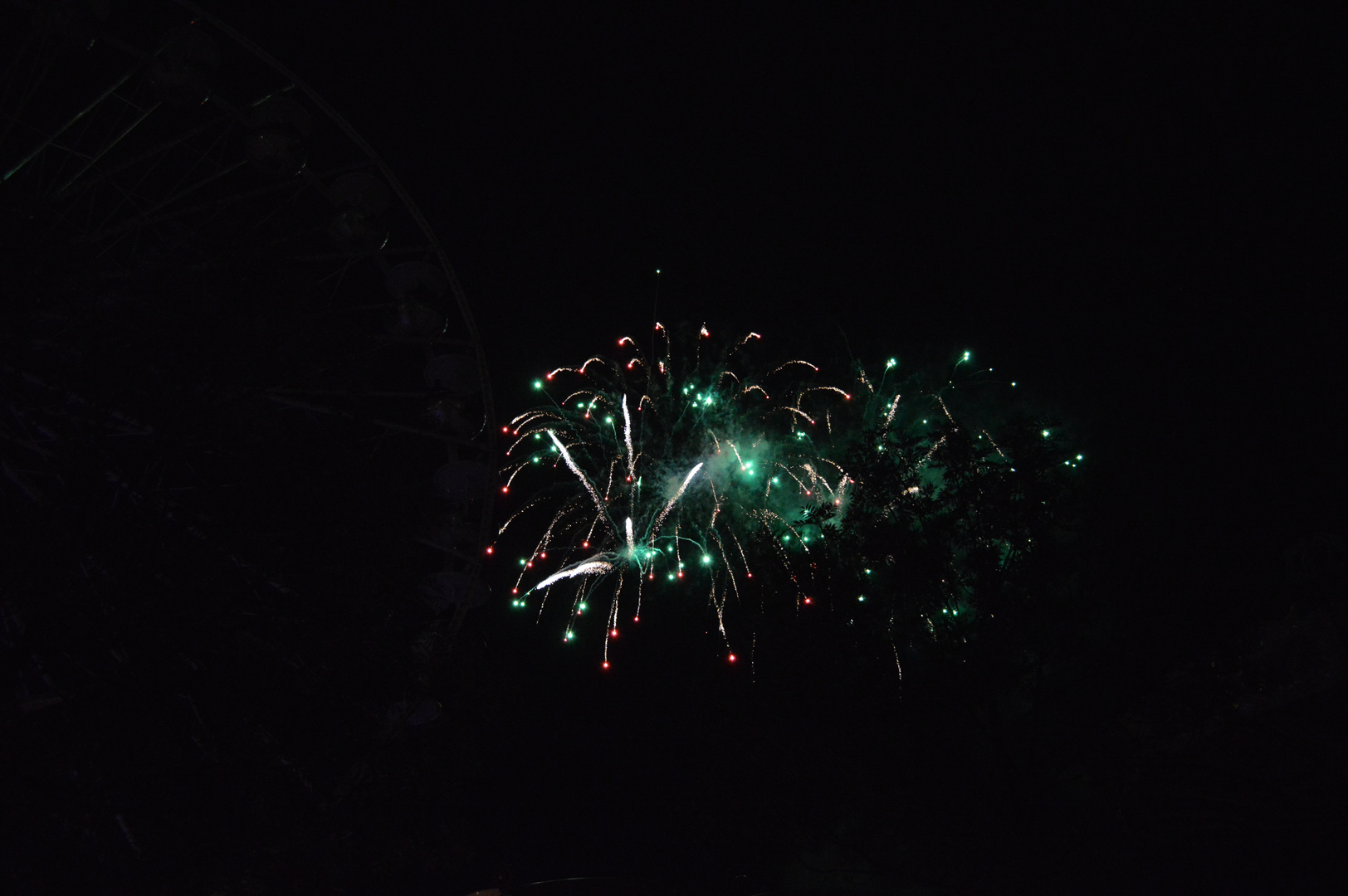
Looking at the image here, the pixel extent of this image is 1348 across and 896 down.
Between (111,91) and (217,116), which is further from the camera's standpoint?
(217,116)

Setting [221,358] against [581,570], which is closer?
[221,358]

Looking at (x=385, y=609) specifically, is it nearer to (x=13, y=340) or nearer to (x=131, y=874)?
(x=131, y=874)

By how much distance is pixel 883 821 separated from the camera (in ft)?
42.5

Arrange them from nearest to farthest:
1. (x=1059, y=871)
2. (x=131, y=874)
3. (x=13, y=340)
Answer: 1. (x=13, y=340)
2. (x=131, y=874)
3. (x=1059, y=871)

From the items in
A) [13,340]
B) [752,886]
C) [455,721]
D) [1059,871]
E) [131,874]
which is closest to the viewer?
[13,340]

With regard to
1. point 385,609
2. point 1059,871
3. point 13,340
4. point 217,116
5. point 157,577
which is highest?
point 217,116

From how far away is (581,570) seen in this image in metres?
13.1

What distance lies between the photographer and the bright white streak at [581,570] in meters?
12.9

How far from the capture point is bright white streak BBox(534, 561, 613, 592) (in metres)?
12.9

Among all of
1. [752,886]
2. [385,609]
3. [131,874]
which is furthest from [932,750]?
[131,874]

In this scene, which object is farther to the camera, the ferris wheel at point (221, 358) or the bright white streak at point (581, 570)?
the bright white streak at point (581, 570)

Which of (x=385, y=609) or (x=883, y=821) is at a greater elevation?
(x=385, y=609)

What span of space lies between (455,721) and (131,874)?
5.28m

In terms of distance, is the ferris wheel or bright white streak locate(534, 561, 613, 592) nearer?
the ferris wheel
